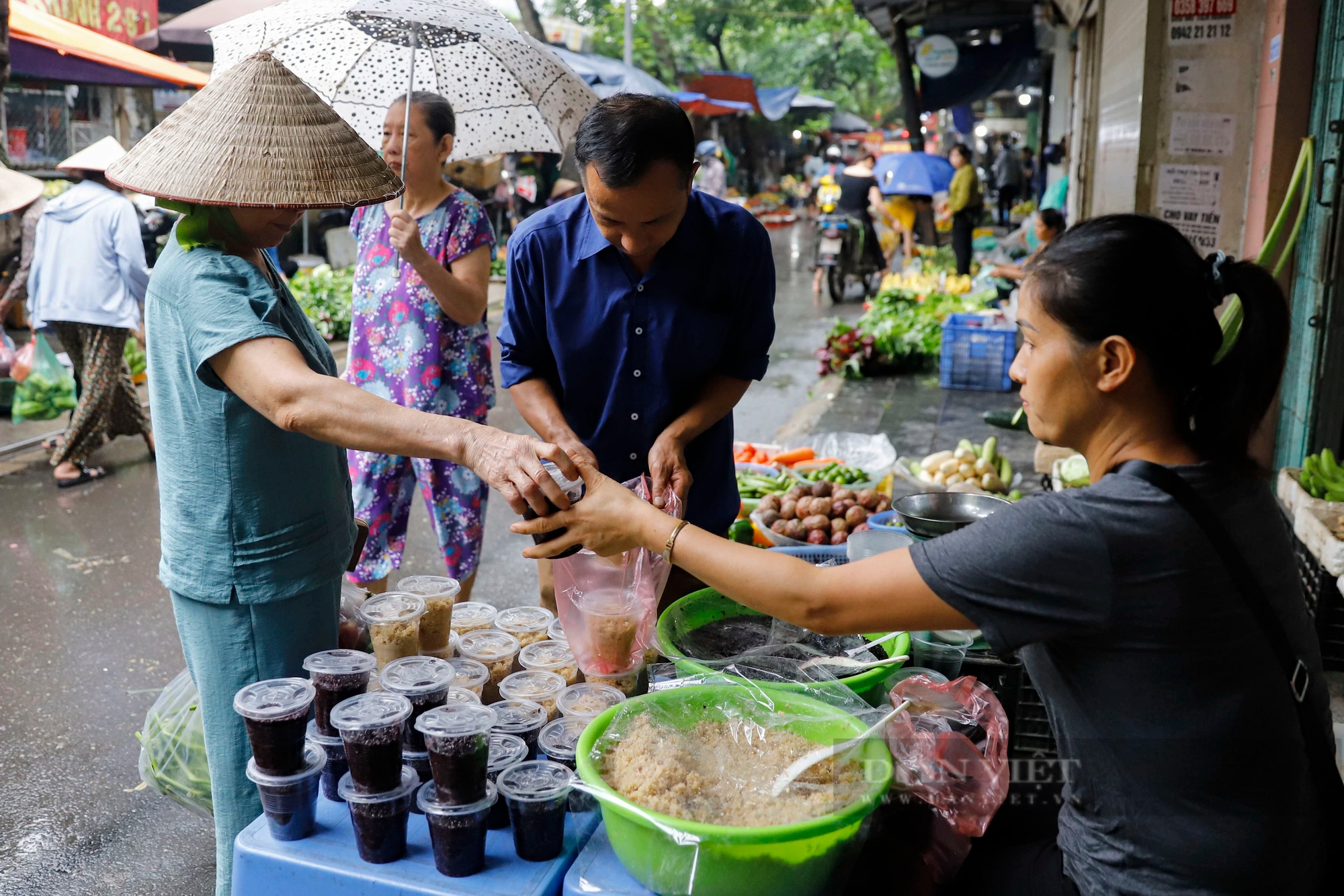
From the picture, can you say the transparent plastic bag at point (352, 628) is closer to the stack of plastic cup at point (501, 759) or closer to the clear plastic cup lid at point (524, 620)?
the clear plastic cup lid at point (524, 620)

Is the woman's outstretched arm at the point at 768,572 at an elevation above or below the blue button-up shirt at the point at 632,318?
below

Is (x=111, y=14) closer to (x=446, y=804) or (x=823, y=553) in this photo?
(x=823, y=553)

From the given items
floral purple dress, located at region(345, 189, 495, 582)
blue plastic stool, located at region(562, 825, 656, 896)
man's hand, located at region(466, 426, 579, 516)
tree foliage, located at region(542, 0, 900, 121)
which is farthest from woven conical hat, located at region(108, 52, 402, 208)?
tree foliage, located at region(542, 0, 900, 121)

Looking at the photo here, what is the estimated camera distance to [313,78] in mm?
3676

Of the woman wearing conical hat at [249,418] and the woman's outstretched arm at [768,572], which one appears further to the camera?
the woman wearing conical hat at [249,418]

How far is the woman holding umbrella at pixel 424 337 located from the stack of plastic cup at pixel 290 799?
2.00 meters

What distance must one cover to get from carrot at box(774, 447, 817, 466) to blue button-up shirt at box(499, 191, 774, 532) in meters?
2.90

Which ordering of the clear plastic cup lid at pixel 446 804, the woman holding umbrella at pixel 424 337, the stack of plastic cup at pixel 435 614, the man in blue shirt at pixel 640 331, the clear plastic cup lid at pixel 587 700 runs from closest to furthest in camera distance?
the clear plastic cup lid at pixel 446 804 → the clear plastic cup lid at pixel 587 700 → the stack of plastic cup at pixel 435 614 → the man in blue shirt at pixel 640 331 → the woman holding umbrella at pixel 424 337

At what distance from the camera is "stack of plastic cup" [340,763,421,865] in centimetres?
174

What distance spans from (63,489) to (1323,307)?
7.06m

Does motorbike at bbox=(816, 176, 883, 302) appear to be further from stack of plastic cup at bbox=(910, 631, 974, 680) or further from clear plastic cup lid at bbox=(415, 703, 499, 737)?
clear plastic cup lid at bbox=(415, 703, 499, 737)

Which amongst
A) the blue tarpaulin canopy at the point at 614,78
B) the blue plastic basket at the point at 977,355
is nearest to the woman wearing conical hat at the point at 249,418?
the blue plastic basket at the point at 977,355

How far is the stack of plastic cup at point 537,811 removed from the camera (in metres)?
1.74

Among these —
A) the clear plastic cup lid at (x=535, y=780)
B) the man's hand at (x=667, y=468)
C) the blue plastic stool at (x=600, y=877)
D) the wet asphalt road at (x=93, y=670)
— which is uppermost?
the man's hand at (x=667, y=468)
